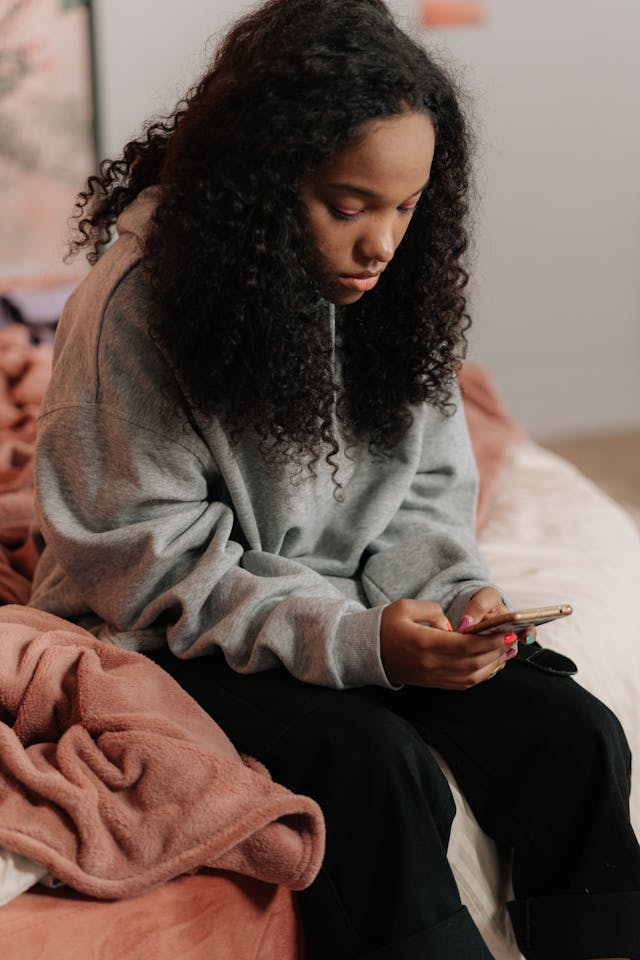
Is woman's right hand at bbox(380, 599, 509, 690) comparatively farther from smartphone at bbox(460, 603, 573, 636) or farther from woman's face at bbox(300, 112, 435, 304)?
woman's face at bbox(300, 112, 435, 304)

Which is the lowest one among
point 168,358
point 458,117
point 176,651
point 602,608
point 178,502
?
point 602,608

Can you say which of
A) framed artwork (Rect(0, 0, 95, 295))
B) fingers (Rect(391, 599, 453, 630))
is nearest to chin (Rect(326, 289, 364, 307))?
fingers (Rect(391, 599, 453, 630))

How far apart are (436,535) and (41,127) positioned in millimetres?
1647

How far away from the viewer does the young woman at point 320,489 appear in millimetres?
1073

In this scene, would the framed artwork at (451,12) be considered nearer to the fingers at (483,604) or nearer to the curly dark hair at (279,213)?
the curly dark hair at (279,213)

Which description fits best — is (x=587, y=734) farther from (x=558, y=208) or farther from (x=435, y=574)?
(x=558, y=208)

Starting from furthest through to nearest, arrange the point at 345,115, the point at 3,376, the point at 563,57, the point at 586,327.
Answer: the point at 586,327
the point at 563,57
the point at 3,376
the point at 345,115

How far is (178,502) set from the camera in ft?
4.03

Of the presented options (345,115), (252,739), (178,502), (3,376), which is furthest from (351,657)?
(3,376)

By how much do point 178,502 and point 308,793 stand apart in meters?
0.31

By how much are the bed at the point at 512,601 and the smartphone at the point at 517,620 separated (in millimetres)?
207

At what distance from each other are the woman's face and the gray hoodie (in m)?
0.19

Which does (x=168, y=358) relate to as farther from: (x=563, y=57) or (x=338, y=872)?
(x=563, y=57)

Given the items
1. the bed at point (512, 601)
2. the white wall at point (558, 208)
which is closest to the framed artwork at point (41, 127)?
the white wall at point (558, 208)
